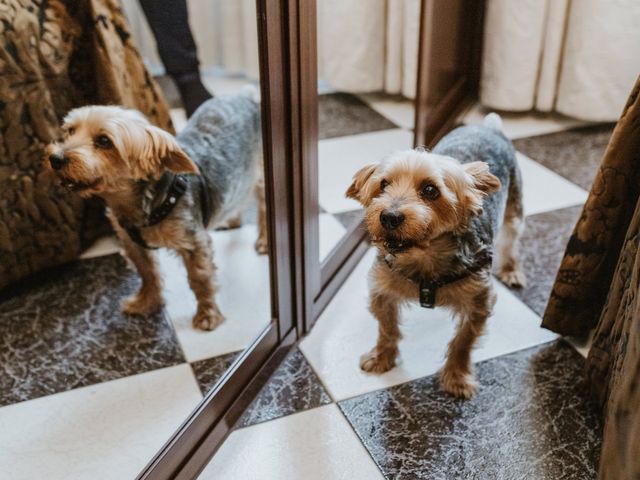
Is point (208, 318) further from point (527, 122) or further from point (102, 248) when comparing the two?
point (527, 122)

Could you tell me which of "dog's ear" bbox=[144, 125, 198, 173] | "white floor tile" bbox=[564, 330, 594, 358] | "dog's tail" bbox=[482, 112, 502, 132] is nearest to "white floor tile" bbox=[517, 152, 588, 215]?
"dog's tail" bbox=[482, 112, 502, 132]

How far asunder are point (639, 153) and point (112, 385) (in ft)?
4.21

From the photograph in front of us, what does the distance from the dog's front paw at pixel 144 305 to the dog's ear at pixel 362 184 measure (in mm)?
702

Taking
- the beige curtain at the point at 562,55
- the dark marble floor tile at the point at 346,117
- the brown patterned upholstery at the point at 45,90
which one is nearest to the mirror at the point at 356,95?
the dark marble floor tile at the point at 346,117

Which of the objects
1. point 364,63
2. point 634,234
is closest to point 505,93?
point 364,63

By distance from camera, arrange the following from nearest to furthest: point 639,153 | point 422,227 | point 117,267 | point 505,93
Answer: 1. point 422,227
2. point 639,153
3. point 117,267
4. point 505,93

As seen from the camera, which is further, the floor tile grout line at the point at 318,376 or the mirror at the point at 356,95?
the mirror at the point at 356,95

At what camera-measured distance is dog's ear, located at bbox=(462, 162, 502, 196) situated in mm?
1391

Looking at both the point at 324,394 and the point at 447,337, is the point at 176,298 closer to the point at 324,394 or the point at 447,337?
the point at 324,394

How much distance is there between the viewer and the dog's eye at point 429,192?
1.33 meters

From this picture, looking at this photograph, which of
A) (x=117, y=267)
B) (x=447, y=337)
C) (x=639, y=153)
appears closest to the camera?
(x=639, y=153)

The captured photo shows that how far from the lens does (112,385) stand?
1673 millimetres

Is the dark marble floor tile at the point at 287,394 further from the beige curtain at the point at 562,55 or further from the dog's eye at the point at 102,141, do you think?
the beige curtain at the point at 562,55

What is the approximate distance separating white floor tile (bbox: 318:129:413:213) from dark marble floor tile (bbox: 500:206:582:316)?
52 cm
